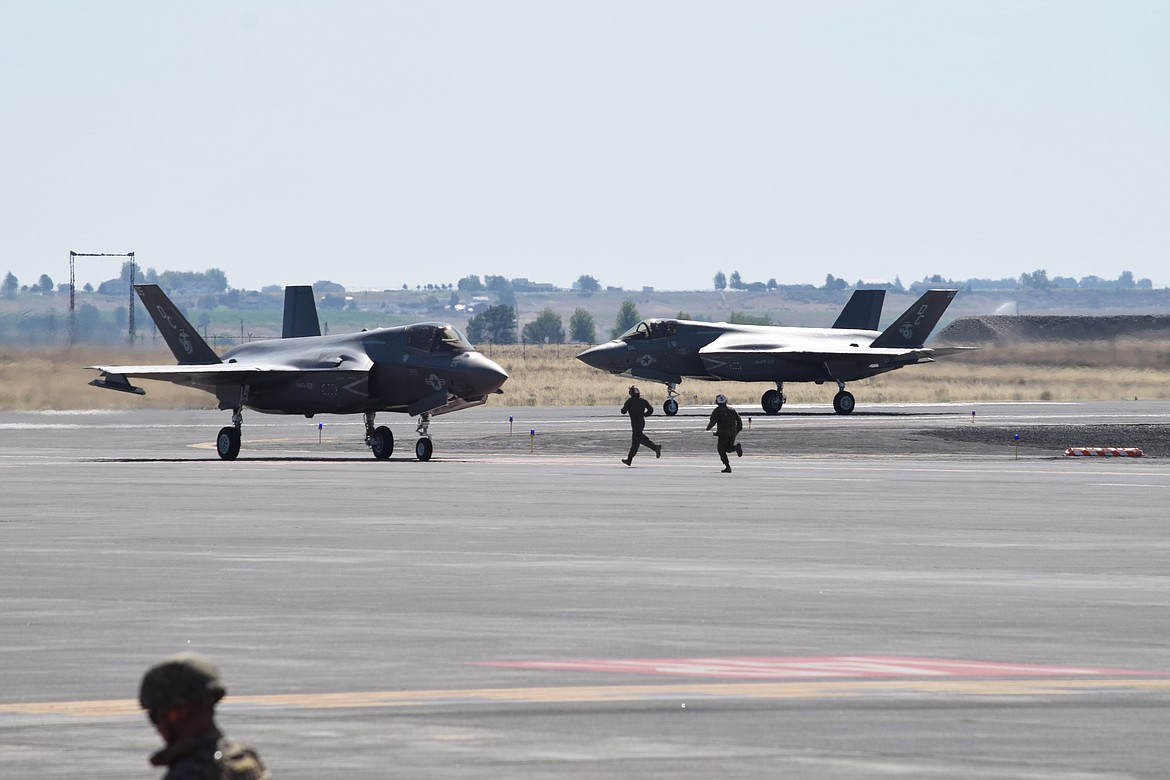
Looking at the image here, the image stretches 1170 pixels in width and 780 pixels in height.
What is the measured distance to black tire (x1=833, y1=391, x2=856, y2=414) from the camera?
64625 mm

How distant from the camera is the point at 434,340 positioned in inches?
1545

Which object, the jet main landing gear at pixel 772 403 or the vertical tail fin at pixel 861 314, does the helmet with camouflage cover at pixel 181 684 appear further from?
the vertical tail fin at pixel 861 314

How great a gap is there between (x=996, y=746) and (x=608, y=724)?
195 cm

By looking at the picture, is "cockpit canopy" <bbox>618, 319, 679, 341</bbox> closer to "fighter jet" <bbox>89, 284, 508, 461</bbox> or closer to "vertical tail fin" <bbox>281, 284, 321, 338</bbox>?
"vertical tail fin" <bbox>281, 284, 321, 338</bbox>

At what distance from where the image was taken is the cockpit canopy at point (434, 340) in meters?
39.2

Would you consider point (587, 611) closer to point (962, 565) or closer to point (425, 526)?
point (962, 565)

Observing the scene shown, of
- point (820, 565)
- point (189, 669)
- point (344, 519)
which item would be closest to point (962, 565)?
point (820, 565)

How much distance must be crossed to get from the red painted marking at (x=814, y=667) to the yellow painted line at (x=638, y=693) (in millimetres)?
260

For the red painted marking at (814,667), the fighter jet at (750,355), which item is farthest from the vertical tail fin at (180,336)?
the red painted marking at (814,667)

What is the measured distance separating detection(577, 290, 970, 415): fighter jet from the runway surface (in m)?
33.9

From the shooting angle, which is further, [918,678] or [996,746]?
[918,678]

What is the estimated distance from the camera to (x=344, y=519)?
22.9 meters

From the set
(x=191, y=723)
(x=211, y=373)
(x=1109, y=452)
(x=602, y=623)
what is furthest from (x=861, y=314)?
(x=191, y=723)

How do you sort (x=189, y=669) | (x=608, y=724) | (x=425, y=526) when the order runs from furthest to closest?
(x=425, y=526) < (x=608, y=724) < (x=189, y=669)
